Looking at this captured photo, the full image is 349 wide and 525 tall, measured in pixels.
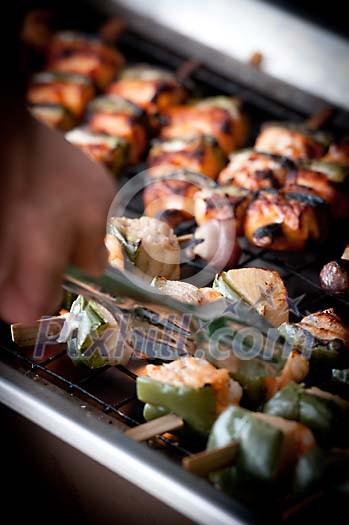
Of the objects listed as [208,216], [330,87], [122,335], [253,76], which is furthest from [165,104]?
[122,335]

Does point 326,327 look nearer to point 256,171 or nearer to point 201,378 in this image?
point 201,378

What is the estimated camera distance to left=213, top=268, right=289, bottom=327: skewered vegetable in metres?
2.79

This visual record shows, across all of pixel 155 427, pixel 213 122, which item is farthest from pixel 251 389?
pixel 213 122

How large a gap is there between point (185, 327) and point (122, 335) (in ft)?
1.26

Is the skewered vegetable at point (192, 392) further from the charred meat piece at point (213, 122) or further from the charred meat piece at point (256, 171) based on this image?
the charred meat piece at point (213, 122)

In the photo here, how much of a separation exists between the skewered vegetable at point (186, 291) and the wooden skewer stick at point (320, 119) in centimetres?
172

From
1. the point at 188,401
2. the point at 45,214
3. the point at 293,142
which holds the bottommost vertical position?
the point at 188,401

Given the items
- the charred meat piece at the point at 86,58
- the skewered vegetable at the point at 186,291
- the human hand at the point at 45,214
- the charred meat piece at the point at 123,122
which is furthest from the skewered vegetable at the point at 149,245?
the charred meat piece at the point at 86,58

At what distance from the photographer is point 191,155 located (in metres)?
3.90

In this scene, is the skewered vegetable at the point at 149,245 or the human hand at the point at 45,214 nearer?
the human hand at the point at 45,214

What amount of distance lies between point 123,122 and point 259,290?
172 cm

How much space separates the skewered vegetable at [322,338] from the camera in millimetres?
2551

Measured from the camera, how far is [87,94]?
14.9ft

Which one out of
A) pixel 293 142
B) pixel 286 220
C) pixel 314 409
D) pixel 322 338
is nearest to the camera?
pixel 314 409
